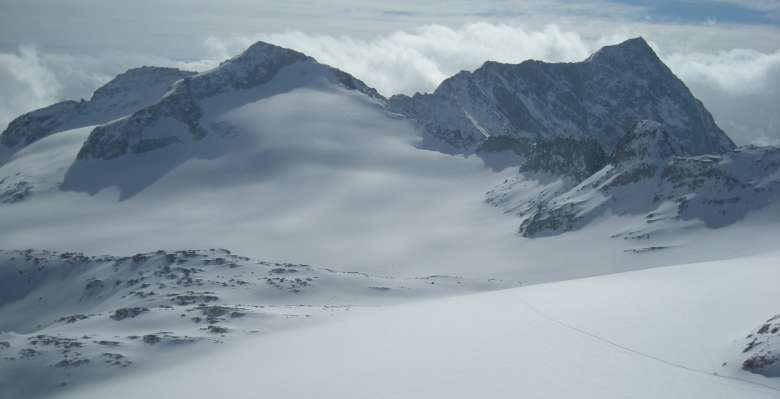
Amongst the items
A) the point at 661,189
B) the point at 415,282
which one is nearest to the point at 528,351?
the point at 415,282

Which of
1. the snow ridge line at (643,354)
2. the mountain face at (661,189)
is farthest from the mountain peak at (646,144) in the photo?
the snow ridge line at (643,354)

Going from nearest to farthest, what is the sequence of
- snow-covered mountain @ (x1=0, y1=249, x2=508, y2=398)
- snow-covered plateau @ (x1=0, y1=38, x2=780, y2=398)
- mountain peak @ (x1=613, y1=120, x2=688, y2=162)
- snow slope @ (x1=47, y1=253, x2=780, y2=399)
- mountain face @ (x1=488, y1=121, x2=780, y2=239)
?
1. snow slope @ (x1=47, y1=253, x2=780, y2=399)
2. snow-covered plateau @ (x1=0, y1=38, x2=780, y2=398)
3. snow-covered mountain @ (x1=0, y1=249, x2=508, y2=398)
4. mountain face @ (x1=488, y1=121, x2=780, y2=239)
5. mountain peak @ (x1=613, y1=120, x2=688, y2=162)

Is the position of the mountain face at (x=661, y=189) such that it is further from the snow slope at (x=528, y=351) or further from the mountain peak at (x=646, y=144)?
the snow slope at (x=528, y=351)

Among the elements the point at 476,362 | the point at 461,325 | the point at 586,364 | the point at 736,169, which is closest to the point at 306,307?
the point at 461,325

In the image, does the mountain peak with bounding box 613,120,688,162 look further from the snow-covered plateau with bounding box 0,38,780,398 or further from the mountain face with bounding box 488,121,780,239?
the snow-covered plateau with bounding box 0,38,780,398

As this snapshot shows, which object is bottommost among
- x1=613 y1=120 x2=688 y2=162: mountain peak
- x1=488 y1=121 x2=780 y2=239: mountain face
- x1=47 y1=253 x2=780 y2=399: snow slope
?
x1=47 y1=253 x2=780 y2=399: snow slope

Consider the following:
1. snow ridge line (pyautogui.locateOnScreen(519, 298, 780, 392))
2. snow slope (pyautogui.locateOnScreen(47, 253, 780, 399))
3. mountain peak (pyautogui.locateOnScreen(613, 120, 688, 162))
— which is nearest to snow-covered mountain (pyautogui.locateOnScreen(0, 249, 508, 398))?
snow slope (pyautogui.locateOnScreen(47, 253, 780, 399))
